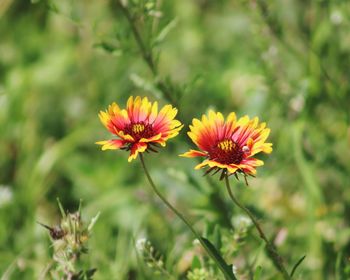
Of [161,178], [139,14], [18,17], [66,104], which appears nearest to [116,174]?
[161,178]

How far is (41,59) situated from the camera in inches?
123

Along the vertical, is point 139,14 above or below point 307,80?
above

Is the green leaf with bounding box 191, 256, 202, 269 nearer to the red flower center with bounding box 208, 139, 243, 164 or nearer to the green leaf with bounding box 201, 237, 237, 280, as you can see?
the green leaf with bounding box 201, 237, 237, 280

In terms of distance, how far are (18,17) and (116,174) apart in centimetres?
120

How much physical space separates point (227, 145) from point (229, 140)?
0.03 metres

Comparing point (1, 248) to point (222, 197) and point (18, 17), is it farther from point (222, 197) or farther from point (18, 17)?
point (18, 17)

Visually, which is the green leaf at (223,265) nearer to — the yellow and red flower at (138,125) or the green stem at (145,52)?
the yellow and red flower at (138,125)

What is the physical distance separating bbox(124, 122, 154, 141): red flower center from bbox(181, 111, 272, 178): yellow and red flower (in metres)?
0.09

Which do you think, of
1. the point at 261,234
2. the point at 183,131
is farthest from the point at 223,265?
the point at 183,131

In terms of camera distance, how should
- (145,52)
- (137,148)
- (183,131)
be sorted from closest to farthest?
(137,148), (145,52), (183,131)

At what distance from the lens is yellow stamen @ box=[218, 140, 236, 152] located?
1.21m

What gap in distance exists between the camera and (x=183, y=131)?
2.16m

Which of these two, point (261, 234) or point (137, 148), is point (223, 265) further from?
point (137, 148)


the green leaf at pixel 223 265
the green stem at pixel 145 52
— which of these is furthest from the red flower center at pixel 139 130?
the green stem at pixel 145 52
